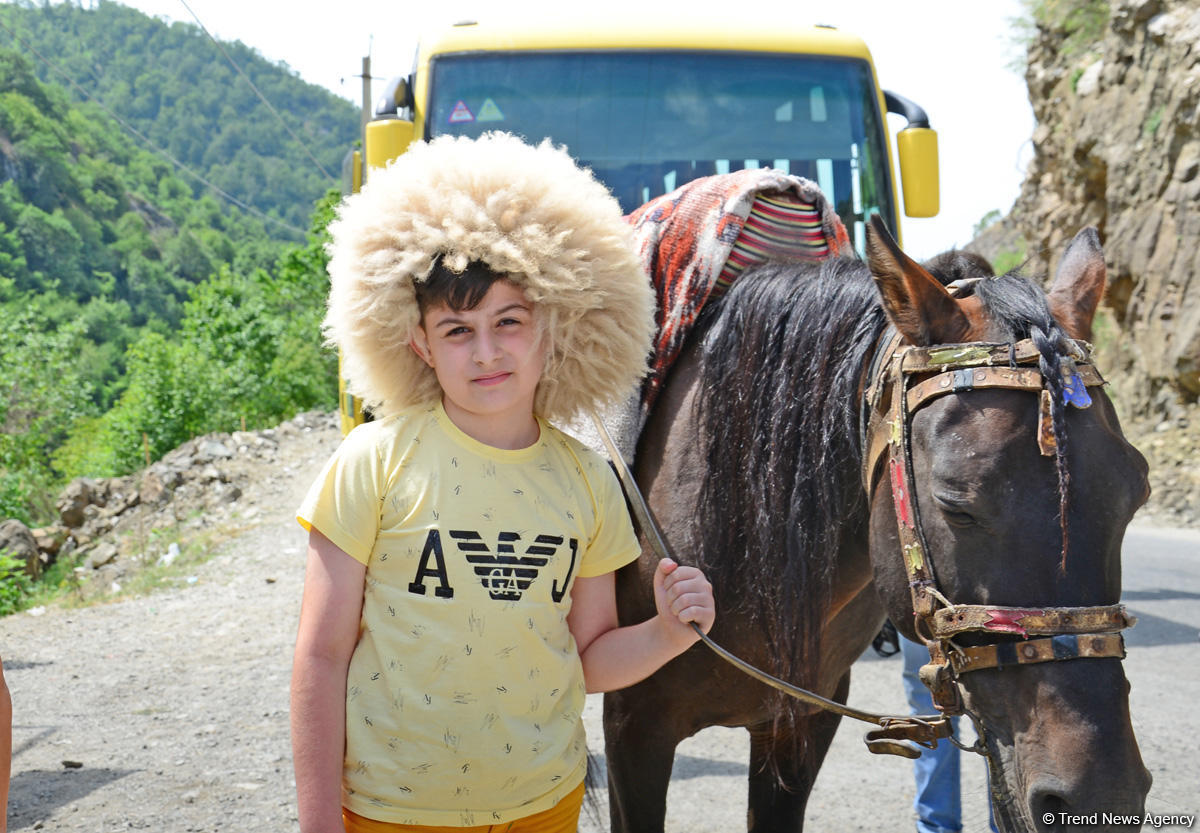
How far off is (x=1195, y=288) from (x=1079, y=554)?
512 inches

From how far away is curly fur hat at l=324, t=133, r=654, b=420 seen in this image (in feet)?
5.55

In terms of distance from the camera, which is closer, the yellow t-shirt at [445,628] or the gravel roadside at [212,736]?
the yellow t-shirt at [445,628]

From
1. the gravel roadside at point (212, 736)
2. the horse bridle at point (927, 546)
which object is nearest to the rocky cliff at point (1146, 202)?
the gravel roadside at point (212, 736)

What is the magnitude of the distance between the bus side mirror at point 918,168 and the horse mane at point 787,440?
10.4 feet

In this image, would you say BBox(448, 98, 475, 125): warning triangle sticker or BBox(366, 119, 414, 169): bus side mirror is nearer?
BBox(366, 119, 414, 169): bus side mirror

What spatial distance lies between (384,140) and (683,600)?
3.19 metres

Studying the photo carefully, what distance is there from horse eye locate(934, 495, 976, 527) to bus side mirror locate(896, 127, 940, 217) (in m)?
3.88

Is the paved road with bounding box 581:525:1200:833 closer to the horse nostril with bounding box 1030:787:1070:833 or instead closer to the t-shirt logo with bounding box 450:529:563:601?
the t-shirt logo with bounding box 450:529:563:601

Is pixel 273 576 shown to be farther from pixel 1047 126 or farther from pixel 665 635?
pixel 1047 126

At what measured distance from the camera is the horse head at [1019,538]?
1.47m

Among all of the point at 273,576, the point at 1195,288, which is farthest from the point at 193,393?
the point at 1195,288

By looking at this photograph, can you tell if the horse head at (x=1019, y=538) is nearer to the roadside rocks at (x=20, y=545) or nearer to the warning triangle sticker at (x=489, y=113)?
the warning triangle sticker at (x=489, y=113)

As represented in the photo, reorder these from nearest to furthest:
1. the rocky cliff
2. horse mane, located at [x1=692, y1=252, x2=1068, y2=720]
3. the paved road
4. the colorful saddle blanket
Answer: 1. horse mane, located at [x1=692, y1=252, x2=1068, y2=720]
2. the colorful saddle blanket
3. the paved road
4. the rocky cliff

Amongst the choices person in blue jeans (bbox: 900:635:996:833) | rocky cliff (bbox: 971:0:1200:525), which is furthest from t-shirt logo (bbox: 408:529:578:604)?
rocky cliff (bbox: 971:0:1200:525)
